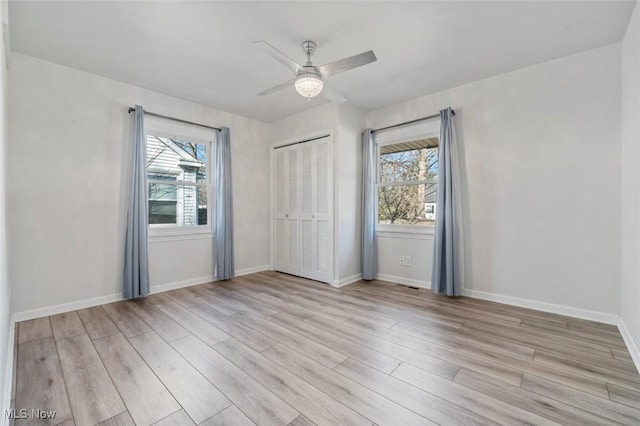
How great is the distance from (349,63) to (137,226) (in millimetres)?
2966

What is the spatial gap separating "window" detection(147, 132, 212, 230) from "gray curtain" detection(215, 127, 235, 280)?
22cm

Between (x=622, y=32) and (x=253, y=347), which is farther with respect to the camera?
(x=622, y=32)

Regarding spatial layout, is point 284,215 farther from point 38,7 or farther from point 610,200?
point 610,200

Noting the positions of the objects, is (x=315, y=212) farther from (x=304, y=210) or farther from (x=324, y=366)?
(x=324, y=366)

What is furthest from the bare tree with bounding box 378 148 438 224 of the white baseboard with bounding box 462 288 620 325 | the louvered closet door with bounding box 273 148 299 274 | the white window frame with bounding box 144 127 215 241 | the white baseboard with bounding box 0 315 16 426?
the white baseboard with bounding box 0 315 16 426

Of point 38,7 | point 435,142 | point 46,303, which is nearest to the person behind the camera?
point 38,7

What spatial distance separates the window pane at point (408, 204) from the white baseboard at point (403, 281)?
2.63 feet

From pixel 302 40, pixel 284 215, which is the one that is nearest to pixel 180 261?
pixel 284 215

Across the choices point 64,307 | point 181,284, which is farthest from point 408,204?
point 64,307

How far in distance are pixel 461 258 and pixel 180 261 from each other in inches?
146

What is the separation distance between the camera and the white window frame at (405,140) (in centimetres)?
384

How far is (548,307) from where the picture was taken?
2.97 meters

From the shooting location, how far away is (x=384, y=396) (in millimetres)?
1659

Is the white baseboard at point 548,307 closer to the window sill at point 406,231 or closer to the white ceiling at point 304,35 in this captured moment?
the window sill at point 406,231
